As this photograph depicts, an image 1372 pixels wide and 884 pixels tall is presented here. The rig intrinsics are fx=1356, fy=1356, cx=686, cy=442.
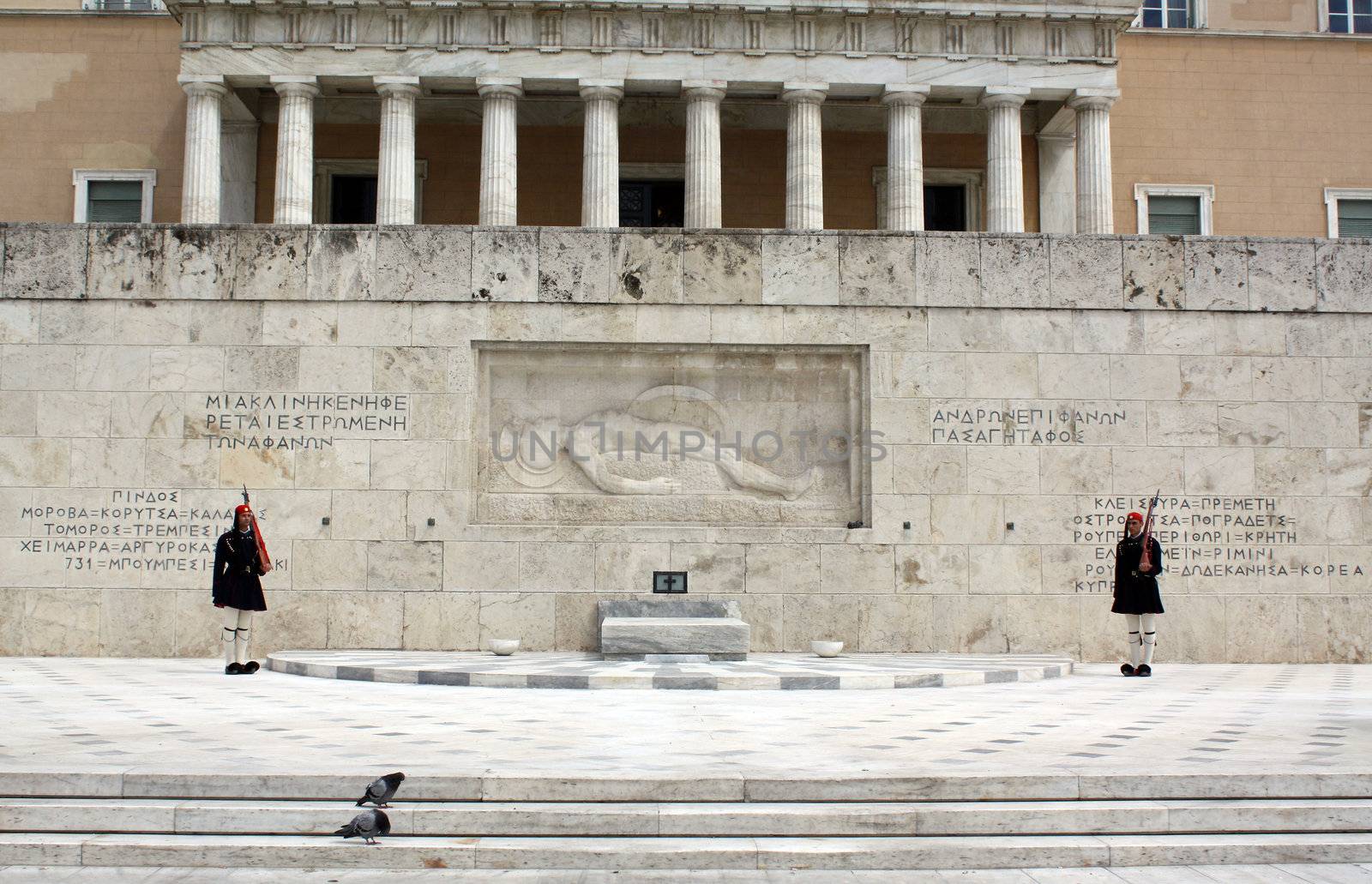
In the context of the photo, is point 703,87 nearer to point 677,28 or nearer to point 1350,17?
point 677,28

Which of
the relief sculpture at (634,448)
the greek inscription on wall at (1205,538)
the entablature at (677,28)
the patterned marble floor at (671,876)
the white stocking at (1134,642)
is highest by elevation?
the entablature at (677,28)

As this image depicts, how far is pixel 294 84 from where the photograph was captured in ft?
127

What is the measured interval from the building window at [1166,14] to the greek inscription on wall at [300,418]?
1334 inches

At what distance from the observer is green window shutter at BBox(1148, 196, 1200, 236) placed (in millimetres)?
43125

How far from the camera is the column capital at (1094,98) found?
39.8 meters

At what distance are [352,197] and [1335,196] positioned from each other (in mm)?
31021

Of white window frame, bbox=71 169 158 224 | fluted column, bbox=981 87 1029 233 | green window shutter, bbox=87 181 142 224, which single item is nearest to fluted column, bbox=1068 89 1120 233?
fluted column, bbox=981 87 1029 233

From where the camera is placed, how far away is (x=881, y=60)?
39.7 meters

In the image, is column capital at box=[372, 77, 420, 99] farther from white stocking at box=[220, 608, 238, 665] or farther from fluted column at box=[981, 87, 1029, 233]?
white stocking at box=[220, 608, 238, 665]

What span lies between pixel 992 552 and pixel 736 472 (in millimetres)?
3653

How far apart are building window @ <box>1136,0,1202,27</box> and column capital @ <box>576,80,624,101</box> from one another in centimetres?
1742

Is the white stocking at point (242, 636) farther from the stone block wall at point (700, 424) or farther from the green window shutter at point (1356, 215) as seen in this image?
the green window shutter at point (1356, 215)

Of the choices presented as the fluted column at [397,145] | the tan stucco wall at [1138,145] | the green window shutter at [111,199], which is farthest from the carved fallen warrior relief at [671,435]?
the green window shutter at [111,199]

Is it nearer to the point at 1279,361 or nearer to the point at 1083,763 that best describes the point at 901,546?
the point at 1279,361
